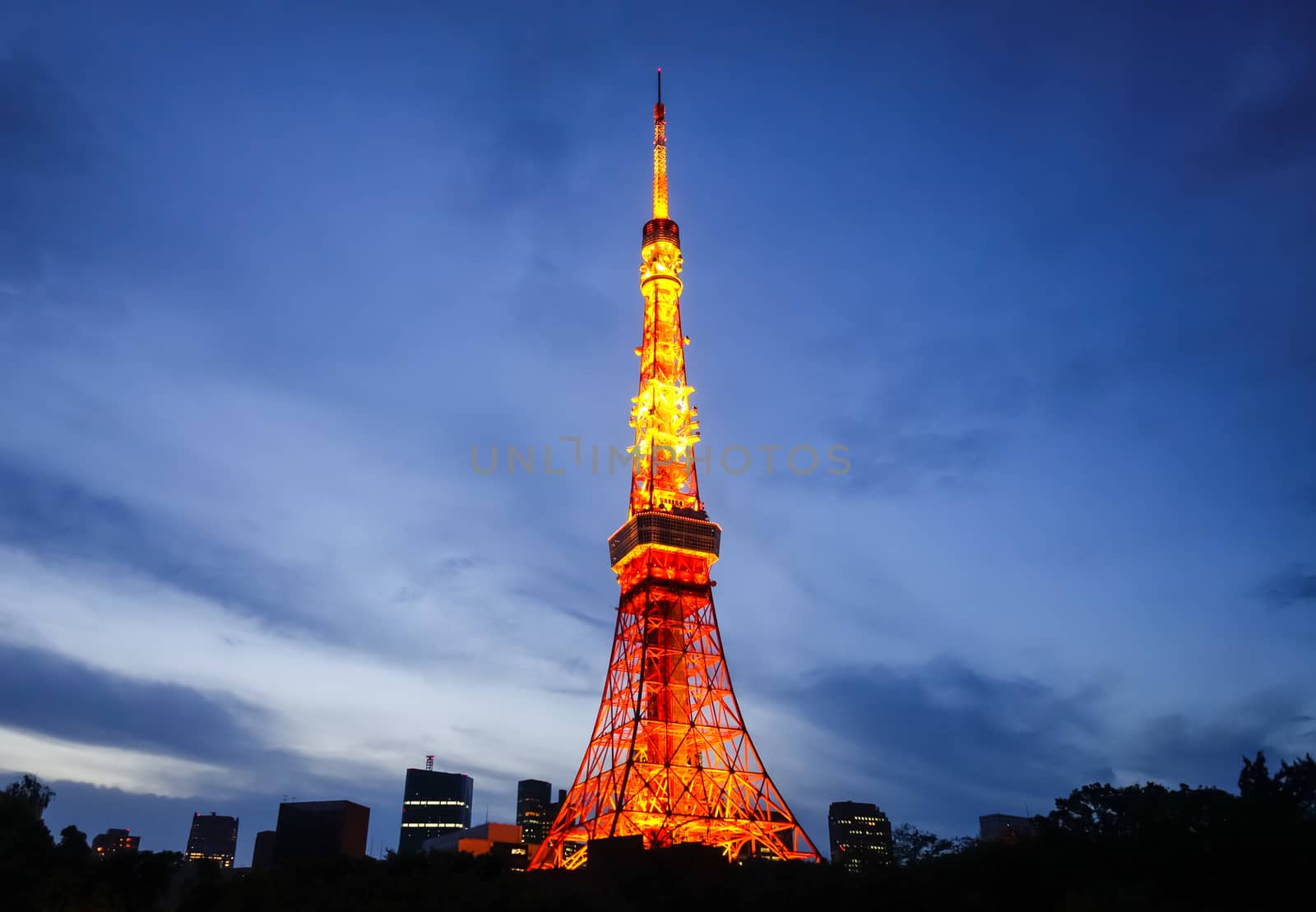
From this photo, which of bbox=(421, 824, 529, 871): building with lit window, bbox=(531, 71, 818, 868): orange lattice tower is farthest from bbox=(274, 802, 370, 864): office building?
bbox=(531, 71, 818, 868): orange lattice tower

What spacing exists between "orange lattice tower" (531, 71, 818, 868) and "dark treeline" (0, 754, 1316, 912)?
8.99 meters

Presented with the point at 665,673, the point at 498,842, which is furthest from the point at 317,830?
the point at 665,673

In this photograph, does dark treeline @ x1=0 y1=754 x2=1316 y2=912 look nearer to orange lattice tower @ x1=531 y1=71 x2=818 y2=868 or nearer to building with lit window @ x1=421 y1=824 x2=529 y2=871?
orange lattice tower @ x1=531 y1=71 x2=818 y2=868

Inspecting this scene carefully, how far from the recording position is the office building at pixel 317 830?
109m

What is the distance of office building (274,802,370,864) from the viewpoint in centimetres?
10888

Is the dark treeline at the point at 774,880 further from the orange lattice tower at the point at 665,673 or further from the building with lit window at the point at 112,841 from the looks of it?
the building with lit window at the point at 112,841

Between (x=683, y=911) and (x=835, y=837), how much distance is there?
11883 cm

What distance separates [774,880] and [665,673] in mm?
23758

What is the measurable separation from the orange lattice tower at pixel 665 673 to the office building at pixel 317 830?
57.5m

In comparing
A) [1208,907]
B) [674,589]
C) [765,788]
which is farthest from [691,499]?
[1208,907]

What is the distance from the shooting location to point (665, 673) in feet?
204

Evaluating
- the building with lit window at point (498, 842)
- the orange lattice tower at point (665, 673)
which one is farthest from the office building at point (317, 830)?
the orange lattice tower at point (665, 673)

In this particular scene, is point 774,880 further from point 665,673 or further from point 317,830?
point 317,830

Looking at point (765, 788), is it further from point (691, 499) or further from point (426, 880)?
point (426, 880)
